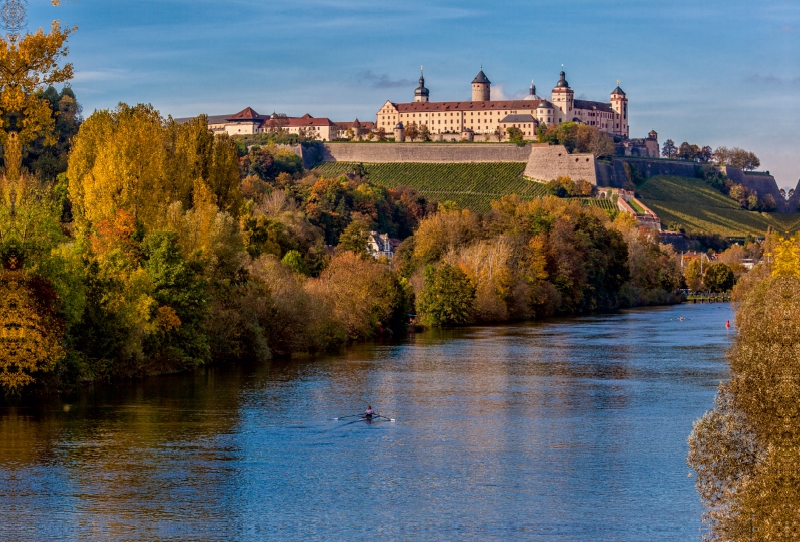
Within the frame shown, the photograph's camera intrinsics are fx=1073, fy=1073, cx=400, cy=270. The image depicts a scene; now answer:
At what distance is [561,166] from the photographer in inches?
5586

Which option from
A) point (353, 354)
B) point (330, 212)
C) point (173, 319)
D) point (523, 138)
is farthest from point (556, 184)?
point (173, 319)

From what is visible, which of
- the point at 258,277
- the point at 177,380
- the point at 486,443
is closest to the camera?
the point at 486,443

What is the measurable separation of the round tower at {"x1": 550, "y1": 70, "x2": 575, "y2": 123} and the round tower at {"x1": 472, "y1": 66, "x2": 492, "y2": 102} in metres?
14.3

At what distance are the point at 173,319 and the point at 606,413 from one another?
46.9 ft

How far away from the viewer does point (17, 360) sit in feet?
93.2

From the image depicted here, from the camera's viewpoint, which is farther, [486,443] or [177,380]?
[177,380]

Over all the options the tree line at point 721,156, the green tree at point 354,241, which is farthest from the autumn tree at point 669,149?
the green tree at point 354,241

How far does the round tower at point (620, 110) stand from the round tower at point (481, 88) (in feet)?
70.6

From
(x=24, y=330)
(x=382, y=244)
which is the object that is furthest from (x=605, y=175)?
(x=24, y=330)

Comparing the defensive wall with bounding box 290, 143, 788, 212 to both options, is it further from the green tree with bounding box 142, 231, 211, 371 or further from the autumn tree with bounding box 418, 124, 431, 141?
the green tree with bounding box 142, 231, 211, 371

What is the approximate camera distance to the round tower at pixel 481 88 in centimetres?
18425

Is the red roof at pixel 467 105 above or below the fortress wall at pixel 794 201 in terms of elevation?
above

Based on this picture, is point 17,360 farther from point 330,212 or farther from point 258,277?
point 330,212

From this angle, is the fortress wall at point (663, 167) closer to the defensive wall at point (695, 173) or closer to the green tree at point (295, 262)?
the defensive wall at point (695, 173)
